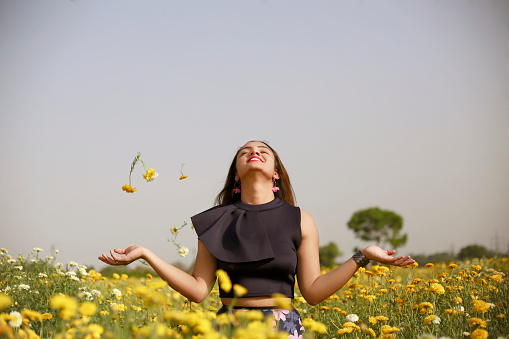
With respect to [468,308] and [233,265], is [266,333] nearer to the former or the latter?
[233,265]

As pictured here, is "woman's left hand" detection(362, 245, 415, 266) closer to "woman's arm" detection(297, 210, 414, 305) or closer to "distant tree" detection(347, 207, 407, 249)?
"woman's arm" detection(297, 210, 414, 305)

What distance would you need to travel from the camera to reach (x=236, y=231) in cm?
291

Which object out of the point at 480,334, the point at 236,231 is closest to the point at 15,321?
the point at 236,231

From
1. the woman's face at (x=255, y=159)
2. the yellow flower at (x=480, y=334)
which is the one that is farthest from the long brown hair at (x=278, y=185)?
the yellow flower at (x=480, y=334)

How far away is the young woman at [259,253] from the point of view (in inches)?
107

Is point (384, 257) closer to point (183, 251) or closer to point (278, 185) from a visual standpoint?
point (278, 185)

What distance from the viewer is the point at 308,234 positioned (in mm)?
2994

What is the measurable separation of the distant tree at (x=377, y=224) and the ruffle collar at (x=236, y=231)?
33.0 meters

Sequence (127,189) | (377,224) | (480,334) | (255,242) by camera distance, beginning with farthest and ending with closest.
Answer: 1. (377,224)
2. (127,189)
3. (255,242)
4. (480,334)

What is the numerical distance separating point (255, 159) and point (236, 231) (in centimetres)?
46

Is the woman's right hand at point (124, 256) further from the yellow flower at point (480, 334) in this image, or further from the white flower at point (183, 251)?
the yellow flower at point (480, 334)

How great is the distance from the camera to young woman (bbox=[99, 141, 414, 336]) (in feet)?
8.93

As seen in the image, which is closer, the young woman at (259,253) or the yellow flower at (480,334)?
the yellow flower at (480,334)

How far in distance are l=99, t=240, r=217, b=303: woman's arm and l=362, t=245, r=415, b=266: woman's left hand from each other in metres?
0.93
